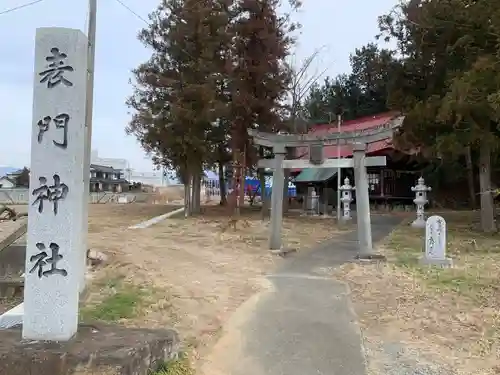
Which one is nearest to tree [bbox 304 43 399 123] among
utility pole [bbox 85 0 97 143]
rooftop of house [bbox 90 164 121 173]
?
utility pole [bbox 85 0 97 143]

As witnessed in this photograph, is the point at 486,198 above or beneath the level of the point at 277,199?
above

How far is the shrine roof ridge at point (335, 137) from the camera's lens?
36.6ft

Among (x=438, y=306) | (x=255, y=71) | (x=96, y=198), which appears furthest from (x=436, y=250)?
(x=96, y=198)

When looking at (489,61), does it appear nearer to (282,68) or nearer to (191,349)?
(282,68)

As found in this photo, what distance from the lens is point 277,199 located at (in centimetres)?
1191

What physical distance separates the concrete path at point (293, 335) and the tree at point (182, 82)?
11.6 metres

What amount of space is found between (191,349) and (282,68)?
16635mm

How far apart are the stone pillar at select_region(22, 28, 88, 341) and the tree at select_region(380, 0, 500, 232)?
9.96m

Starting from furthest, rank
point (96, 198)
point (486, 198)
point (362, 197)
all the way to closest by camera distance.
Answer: point (96, 198) → point (486, 198) → point (362, 197)

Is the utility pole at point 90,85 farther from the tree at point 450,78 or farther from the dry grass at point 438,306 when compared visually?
the tree at point 450,78

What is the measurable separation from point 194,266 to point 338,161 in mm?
4197

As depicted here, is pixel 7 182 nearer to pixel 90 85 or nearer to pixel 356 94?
pixel 356 94

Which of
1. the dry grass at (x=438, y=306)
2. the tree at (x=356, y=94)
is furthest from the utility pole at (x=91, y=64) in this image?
the tree at (x=356, y=94)

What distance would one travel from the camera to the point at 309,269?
9.89 metres
